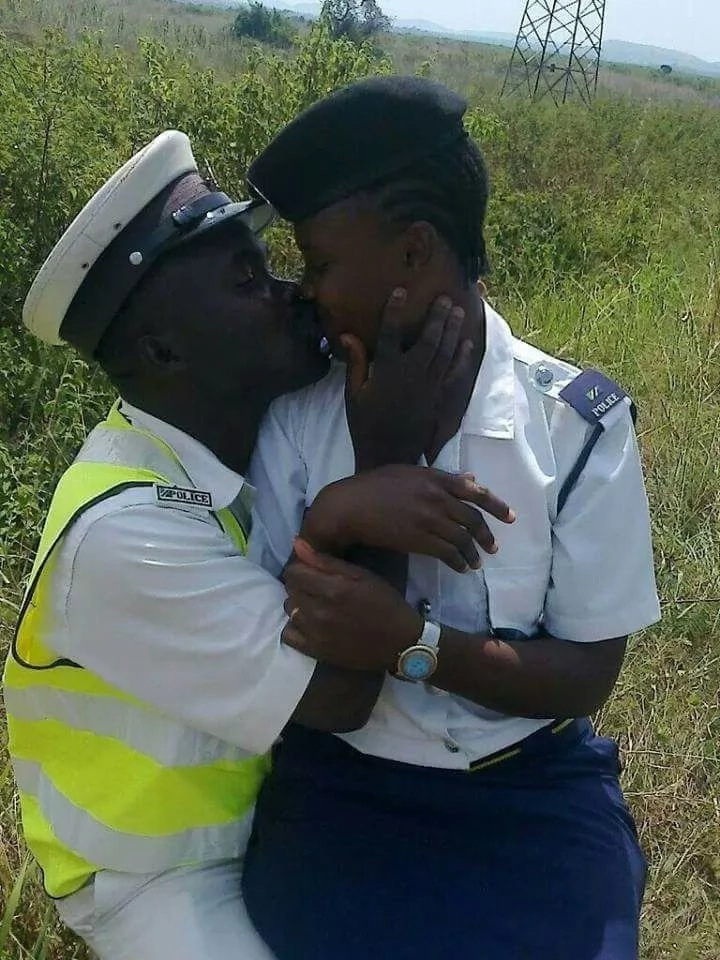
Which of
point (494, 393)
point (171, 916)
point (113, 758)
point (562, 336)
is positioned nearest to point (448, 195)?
point (494, 393)

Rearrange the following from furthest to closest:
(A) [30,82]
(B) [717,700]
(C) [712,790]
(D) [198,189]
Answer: (A) [30,82], (B) [717,700], (C) [712,790], (D) [198,189]

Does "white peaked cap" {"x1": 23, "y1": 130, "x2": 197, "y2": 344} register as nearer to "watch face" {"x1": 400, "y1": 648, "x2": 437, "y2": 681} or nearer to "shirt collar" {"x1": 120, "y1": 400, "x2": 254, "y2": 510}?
"shirt collar" {"x1": 120, "y1": 400, "x2": 254, "y2": 510}

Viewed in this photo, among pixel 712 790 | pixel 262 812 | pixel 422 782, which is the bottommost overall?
pixel 712 790

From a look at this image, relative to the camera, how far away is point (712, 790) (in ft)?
8.45

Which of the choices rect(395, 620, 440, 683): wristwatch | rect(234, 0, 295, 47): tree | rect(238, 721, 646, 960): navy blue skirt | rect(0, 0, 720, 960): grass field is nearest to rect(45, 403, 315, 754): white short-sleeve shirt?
rect(395, 620, 440, 683): wristwatch

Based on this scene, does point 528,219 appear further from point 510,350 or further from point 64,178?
point 510,350

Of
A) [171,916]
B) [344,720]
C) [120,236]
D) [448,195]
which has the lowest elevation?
[171,916]

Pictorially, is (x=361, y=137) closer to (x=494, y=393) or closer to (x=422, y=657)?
(x=494, y=393)

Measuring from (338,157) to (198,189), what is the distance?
0.27 m

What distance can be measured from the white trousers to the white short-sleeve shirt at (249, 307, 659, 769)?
321mm

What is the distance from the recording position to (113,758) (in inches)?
60.2

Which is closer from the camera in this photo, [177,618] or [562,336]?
[177,618]

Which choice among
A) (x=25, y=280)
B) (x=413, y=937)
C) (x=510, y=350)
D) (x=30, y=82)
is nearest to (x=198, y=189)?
(x=510, y=350)

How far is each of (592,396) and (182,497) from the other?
0.65 m
